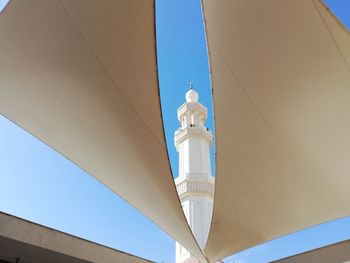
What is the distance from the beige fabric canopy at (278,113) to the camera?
4.03 metres

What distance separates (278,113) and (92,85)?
247cm

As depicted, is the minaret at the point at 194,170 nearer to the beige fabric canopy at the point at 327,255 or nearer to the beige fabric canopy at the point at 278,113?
the beige fabric canopy at the point at 278,113

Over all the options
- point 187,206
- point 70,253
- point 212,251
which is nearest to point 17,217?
point 70,253

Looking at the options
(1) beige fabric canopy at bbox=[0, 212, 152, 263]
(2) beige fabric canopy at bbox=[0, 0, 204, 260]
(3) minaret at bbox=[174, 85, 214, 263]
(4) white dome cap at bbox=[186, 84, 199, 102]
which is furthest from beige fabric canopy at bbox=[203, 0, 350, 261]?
(4) white dome cap at bbox=[186, 84, 199, 102]

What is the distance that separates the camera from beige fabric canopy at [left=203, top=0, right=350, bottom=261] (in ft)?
13.2

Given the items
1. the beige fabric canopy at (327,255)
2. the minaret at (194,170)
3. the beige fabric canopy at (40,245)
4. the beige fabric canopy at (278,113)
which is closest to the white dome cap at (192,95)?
the minaret at (194,170)

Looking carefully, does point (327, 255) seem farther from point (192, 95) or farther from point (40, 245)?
point (192, 95)

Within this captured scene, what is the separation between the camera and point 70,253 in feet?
12.1

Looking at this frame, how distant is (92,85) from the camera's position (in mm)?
4543

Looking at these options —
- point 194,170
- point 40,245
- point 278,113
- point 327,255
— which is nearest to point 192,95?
point 194,170

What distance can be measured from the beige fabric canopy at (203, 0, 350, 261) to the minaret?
12.9ft

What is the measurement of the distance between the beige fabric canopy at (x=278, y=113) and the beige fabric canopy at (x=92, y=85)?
837 millimetres

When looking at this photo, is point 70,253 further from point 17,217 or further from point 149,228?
point 149,228

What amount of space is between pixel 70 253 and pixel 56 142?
6.32 ft
